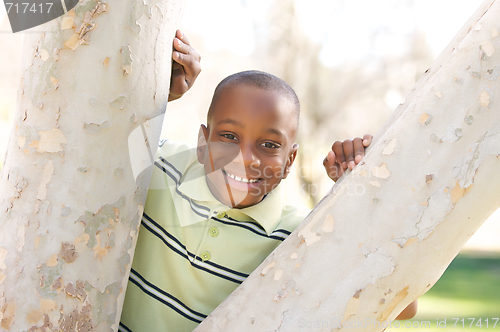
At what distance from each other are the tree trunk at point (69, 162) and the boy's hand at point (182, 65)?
216mm

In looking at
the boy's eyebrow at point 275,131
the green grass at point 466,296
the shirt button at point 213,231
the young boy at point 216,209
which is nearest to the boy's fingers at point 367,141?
the young boy at point 216,209

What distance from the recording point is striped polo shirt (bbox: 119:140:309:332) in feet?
4.11

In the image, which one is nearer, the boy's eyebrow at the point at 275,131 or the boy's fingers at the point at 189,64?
the boy's fingers at the point at 189,64

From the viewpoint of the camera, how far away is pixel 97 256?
86 centimetres

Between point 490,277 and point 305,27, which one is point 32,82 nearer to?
point 490,277

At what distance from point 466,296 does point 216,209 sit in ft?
16.5

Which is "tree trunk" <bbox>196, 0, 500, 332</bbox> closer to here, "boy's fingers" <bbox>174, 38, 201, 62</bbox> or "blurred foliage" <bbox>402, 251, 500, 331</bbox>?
→ "boy's fingers" <bbox>174, 38, 201, 62</bbox>

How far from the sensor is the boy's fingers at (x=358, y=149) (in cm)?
100

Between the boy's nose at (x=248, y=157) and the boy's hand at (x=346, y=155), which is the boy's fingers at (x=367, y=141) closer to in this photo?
the boy's hand at (x=346, y=155)

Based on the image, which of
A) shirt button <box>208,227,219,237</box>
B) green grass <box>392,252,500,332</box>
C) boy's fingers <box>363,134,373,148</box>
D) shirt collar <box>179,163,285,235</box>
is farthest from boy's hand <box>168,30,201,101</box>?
green grass <box>392,252,500,332</box>

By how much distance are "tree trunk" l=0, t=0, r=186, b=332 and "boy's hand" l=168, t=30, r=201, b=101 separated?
216 mm

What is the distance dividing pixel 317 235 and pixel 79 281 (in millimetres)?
475

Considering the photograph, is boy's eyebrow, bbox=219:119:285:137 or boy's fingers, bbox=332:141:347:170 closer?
boy's fingers, bbox=332:141:347:170

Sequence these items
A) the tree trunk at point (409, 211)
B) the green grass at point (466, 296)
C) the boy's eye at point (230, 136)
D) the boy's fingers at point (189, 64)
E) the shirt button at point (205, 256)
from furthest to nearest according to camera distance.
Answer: the green grass at point (466, 296)
the boy's eye at point (230, 136)
the shirt button at point (205, 256)
the boy's fingers at point (189, 64)
the tree trunk at point (409, 211)
